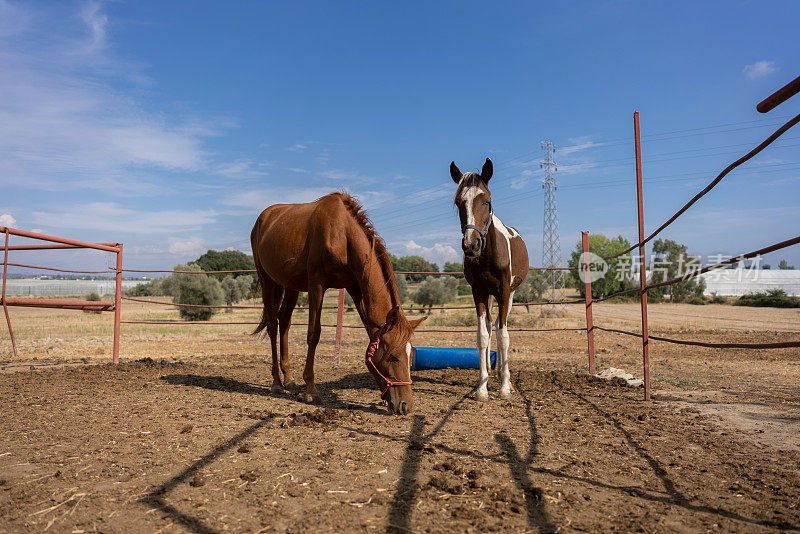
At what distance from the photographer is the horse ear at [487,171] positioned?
4.38 m

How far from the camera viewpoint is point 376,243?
4.38 m

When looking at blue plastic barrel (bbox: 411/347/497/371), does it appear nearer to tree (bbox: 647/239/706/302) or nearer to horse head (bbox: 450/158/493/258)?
horse head (bbox: 450/158/493/258)

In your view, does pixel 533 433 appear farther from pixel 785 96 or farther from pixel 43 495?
pixel 43 495

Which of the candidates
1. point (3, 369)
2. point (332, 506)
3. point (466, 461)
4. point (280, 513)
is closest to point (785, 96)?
point (466, 461)

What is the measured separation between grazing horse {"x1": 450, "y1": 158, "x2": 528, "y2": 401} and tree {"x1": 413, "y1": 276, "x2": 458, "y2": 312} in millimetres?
23182

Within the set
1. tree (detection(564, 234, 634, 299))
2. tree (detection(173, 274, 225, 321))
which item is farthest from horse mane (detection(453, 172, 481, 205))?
tree (detection(564, 234, 634, 299))

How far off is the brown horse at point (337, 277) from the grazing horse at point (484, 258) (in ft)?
2.84

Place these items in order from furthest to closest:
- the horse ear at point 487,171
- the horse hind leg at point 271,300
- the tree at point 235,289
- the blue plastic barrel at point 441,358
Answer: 1. the tree at point 235,289
2. the blue plastic barrel at point 441,358
3. the horse hind leg at point 271,300
4. the horse ear at point 487,171

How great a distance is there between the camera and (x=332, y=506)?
7.05ft

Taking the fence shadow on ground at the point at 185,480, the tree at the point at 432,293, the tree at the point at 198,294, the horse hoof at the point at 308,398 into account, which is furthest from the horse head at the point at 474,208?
the tree at the point at 432,293

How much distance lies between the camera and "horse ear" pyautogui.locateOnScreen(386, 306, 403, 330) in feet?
12.9

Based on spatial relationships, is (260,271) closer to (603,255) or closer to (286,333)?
(286,333)

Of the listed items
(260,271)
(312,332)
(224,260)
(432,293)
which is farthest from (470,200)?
(224,260)

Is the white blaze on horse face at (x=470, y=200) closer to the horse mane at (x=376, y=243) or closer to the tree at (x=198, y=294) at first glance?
the horse mane at (x=376, y=243)
